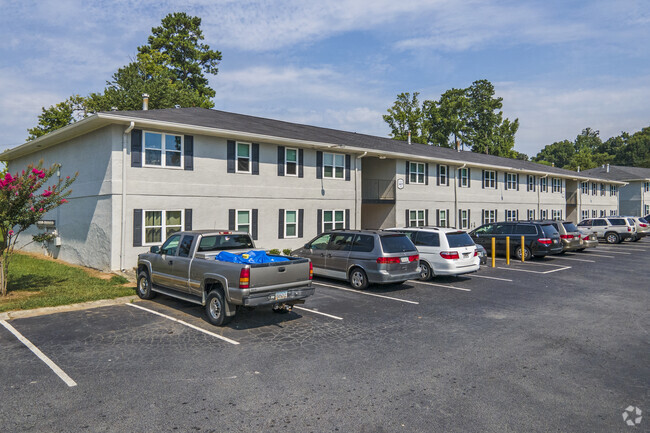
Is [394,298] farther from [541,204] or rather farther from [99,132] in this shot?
[541,204]

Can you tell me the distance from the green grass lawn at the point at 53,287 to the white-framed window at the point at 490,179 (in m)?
25.5

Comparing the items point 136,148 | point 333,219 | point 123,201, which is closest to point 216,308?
point 123,201

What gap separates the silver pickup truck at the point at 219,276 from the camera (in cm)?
787

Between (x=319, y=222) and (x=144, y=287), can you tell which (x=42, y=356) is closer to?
(x=144, y=287)

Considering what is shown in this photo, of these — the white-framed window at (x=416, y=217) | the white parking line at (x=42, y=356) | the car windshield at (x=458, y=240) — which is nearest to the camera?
the white parking line at (x=42, y=356)

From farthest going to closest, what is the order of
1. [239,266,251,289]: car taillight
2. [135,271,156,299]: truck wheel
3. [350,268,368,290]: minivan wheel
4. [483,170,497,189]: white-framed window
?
[483,170,497,189]: white-framed window
[350,268,368,290]: minivan wheel
[135,271,156,299]: truck wheel
[239,266,251,289]: car taillight

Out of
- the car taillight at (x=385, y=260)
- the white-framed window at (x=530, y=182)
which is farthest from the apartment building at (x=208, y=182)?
the white-framed window at (x=530, y=182)

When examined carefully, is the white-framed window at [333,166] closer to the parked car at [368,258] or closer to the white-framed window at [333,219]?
the white-framed window at [333,219]

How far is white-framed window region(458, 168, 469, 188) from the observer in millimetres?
28438

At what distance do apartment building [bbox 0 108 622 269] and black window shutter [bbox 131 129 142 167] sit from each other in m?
0.04

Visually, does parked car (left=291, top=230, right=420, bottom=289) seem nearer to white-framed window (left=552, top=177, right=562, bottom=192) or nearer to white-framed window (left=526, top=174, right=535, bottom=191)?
white-framed window (left=526, top=174, right=535, bottom=191)

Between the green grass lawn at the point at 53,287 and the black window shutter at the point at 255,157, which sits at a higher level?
the black window shutter at the point at 255,157

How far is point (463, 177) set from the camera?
28625mm

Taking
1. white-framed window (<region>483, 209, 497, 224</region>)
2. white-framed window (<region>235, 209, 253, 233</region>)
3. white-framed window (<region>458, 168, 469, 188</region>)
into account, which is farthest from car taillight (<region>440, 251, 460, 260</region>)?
white-framed window (<region>483, 209, 497, 224</region>)
